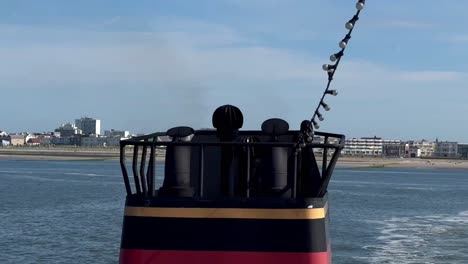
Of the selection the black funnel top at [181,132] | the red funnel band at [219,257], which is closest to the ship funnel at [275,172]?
the red funnel band at [219,257]

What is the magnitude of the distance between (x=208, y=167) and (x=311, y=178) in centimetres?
151

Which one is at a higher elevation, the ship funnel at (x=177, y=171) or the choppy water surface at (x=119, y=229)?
the ship funnel at (x=177, y=171)

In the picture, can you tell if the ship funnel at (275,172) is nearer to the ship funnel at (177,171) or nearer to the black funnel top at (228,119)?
the black funnel top at (228,119)

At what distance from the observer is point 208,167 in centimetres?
925

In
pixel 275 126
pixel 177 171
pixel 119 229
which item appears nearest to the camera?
pixel 177 171

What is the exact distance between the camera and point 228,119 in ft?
28.0

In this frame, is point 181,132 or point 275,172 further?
point 181,132

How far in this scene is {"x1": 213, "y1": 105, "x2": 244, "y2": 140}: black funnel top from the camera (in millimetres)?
8516

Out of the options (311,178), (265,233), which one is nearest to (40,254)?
(311,178)

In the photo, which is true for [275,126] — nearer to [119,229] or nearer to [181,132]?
[181,132]

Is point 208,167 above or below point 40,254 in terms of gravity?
above

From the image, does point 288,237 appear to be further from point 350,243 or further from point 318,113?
point 350,243

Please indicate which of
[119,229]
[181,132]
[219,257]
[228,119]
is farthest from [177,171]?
[119,229]

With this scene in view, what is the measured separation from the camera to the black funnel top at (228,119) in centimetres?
852
